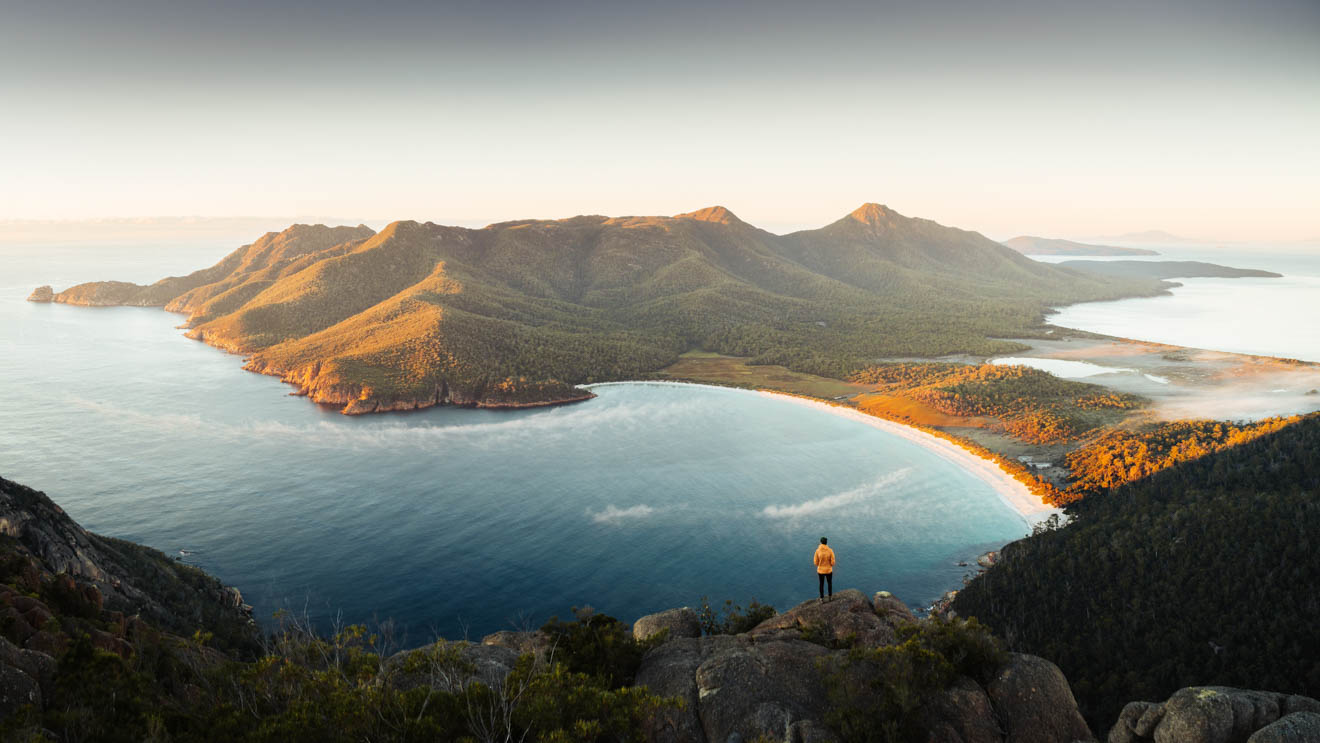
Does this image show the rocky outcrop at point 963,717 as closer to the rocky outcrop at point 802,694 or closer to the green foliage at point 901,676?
the rocky outcrop at point 802,694

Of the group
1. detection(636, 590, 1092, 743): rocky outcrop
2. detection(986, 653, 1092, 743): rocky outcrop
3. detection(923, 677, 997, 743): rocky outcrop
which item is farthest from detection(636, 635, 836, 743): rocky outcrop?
detection(986, 653, 1092, 743): rocky outcrop

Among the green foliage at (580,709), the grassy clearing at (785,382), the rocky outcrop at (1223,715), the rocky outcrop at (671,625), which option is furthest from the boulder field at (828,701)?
the grassy clearing at (785,382)

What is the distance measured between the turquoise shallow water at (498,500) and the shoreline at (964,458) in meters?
2.45

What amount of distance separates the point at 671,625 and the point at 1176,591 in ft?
198

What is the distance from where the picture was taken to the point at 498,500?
100 metres

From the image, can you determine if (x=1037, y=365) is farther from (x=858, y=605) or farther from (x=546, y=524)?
(x=858, y=605)

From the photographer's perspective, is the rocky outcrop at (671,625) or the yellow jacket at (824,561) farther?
the rocky outcrop at (671,625)

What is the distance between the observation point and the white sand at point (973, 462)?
310 ft

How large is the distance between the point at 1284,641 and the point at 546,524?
80.3m

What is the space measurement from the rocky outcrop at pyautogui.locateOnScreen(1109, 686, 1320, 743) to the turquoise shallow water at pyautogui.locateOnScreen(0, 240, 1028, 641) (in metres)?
51.6

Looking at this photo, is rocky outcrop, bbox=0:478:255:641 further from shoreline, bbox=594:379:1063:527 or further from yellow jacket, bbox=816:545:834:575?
shoreline, bbox=594:379:1063:527

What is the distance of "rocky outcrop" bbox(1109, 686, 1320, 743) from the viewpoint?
19.0 metres

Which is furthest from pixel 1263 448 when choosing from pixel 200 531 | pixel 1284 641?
pixel 200 531

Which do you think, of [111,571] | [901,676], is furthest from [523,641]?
[111,571]
